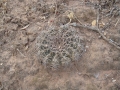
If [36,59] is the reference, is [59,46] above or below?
above

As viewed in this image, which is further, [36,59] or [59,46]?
[36,59]

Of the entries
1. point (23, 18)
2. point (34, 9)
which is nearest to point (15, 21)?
point (23, 18)

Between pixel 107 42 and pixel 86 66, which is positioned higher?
pixel 107 42

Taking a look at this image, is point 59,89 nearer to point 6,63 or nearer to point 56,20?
point 6,63
